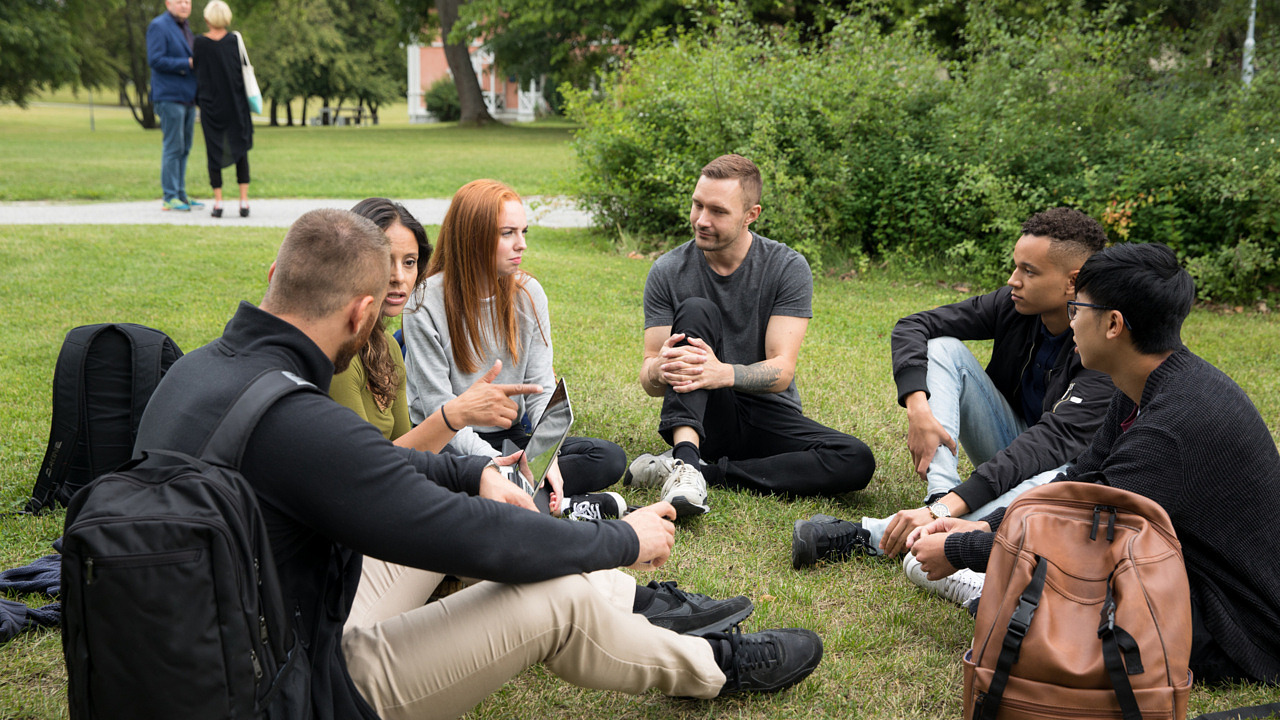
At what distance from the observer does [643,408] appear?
18.8 feet

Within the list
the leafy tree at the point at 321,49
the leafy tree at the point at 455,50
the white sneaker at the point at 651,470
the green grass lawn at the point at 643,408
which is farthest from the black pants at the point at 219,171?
the leafy tree at the point at 321,49

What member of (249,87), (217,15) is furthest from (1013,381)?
(217,15)

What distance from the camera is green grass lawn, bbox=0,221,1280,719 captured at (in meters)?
2.80

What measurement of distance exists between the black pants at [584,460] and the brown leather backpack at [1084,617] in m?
2.02

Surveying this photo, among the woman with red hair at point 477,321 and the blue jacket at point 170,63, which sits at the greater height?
the blue jacket at point 170,63

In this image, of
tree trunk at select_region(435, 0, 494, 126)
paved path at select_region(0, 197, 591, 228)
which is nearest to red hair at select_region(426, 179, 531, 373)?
paved path at select_region(0, 197, 591, 228)

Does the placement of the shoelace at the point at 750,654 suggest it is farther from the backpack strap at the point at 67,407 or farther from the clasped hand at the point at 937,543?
the backpack strap at the point at 67,407

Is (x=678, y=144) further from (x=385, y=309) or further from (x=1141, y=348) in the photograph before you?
(x=1141, y=348)

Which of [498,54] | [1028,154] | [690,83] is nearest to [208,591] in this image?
[1028,154]

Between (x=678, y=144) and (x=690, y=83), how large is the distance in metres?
0.76

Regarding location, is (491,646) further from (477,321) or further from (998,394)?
(998,394)

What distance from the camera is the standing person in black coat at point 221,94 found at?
10805mm

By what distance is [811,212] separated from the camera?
9578 mm

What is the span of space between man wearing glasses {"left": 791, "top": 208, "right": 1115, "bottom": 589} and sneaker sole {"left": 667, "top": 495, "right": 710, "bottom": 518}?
1.48 feet
